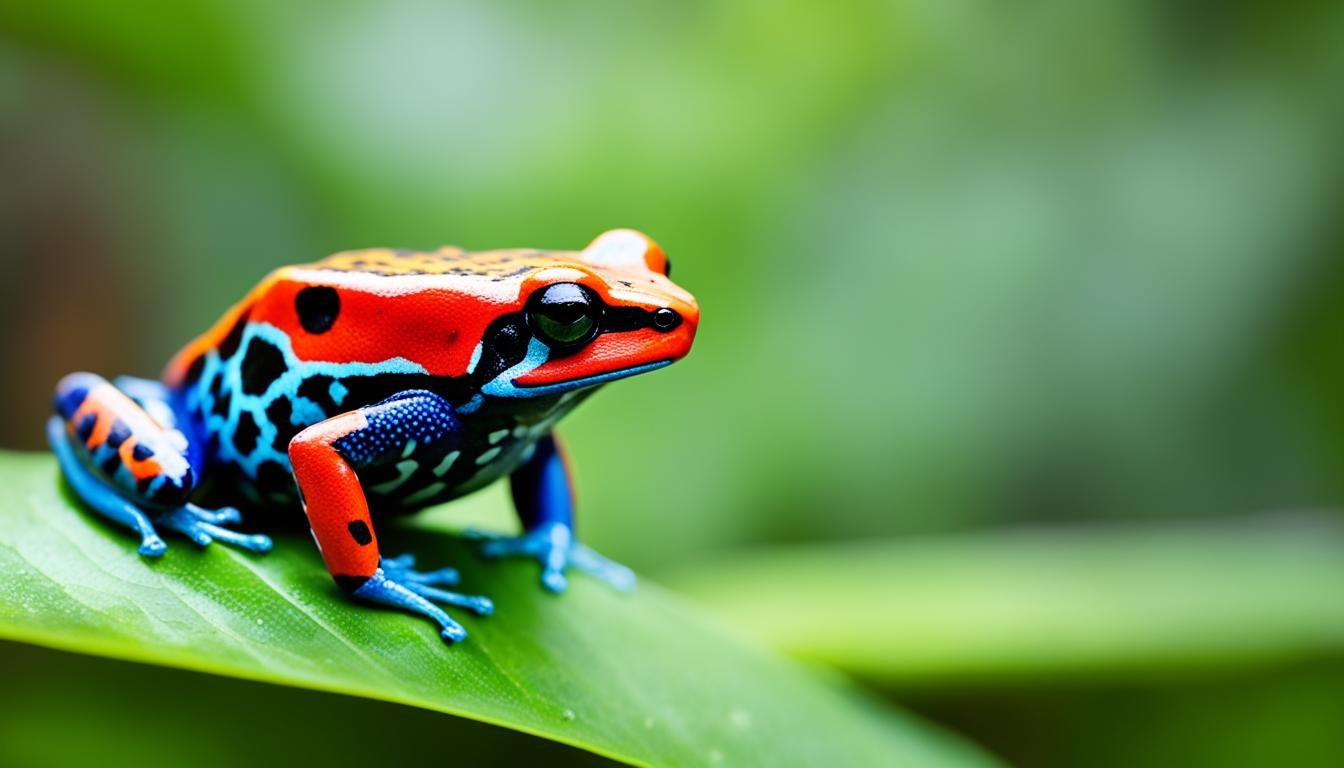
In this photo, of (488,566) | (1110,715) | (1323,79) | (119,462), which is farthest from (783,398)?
(1323,79)

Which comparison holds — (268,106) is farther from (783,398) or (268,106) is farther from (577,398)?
(577,398)

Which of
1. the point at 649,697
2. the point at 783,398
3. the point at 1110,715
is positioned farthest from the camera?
the point at 783,398

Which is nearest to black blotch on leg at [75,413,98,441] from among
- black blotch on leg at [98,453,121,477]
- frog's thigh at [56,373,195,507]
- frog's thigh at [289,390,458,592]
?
frog's thigh at [56,373,195,507]

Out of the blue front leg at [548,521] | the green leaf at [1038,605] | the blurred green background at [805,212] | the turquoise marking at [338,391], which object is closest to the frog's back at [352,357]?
the turquoise marking at [338,391]

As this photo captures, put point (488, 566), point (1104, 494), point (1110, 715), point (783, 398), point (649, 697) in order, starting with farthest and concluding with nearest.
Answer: point (1104, 494)
point (783, 398)
point (1110, 715)
point (488, 566)
point (649, 697)

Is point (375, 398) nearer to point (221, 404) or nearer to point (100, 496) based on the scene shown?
point (221, 404)

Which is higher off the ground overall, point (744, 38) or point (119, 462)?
point (744, 38)
